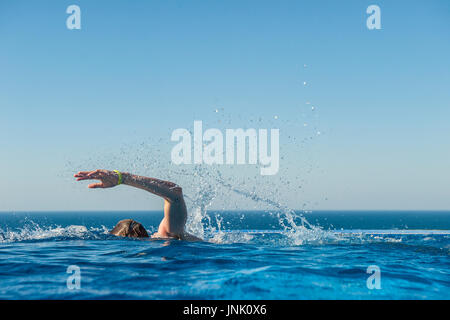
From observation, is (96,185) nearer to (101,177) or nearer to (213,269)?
(101,177)

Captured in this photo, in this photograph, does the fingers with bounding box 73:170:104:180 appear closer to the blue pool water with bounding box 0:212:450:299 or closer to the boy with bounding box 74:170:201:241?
the boy with bounding box 74:170:201:241

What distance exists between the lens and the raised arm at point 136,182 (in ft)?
23.5

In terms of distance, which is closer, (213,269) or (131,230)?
(213,269)

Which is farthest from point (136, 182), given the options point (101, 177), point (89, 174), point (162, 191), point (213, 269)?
point (213, 269)

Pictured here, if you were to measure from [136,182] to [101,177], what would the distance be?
0.80m

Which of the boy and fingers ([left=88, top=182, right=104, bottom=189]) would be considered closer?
fingers ([left=88, top=182, right=104, bottom=189])

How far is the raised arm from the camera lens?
7.16m

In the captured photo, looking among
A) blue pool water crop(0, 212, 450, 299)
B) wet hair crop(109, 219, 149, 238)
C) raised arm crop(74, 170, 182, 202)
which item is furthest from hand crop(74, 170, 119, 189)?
wet hair crop(109, 219, 149, 238)

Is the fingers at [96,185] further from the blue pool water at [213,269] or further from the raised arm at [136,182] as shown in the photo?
the blue pool water at [213,269]

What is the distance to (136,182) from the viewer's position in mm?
7805

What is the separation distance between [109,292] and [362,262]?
5.32 m

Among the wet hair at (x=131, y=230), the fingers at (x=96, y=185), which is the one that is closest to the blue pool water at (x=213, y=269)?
the wet hair at (x=131, y=230)
